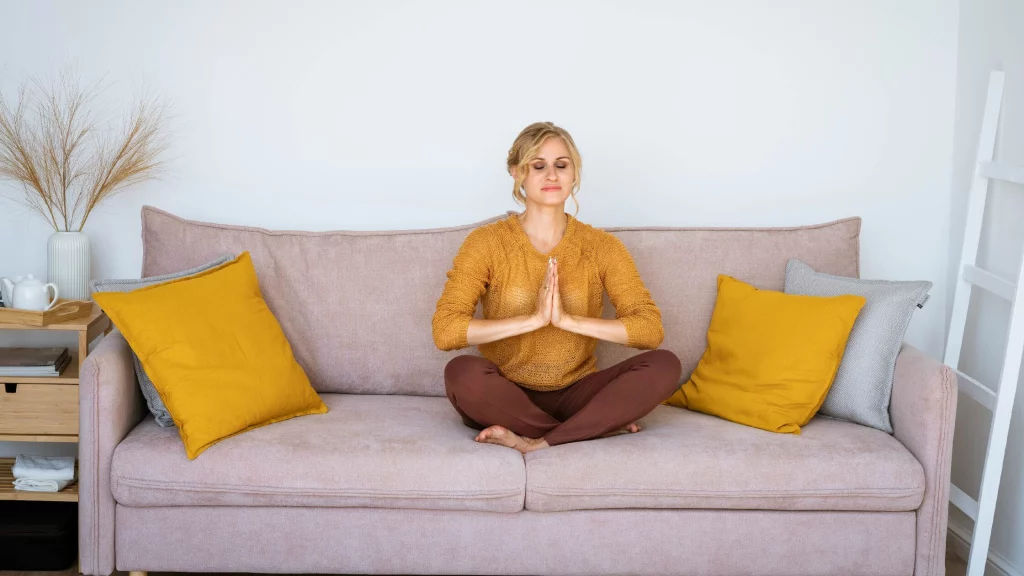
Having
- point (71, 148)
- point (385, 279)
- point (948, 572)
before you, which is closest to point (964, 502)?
point (948, 572)

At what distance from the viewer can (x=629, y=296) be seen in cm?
283

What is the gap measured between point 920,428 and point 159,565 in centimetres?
191

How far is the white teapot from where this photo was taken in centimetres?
284

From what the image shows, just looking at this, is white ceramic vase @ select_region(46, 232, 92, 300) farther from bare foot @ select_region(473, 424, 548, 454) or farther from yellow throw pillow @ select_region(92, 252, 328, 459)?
bare foot @ select_region(473, 424, 548, 454)

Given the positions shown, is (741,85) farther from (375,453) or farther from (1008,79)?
(375,453)

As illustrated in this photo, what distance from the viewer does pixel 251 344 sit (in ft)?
8.71

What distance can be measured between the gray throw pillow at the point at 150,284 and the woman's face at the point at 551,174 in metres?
0.90

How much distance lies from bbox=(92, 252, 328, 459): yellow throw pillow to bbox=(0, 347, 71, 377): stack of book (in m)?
0.45

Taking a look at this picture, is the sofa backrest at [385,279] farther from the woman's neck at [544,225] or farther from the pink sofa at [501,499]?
the pink sofa at [501,499]

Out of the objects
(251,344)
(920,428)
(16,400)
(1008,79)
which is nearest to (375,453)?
(251,344)

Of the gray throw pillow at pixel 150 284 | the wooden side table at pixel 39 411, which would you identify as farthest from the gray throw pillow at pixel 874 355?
the wooden side table at pixel 39 411

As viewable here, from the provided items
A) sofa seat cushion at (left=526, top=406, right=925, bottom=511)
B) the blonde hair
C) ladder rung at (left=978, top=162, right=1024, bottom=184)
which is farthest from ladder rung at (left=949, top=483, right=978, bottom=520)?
the blonde hair

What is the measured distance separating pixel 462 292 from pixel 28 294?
1223 mm

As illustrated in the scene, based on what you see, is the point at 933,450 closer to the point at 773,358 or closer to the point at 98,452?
the point at 773,358
